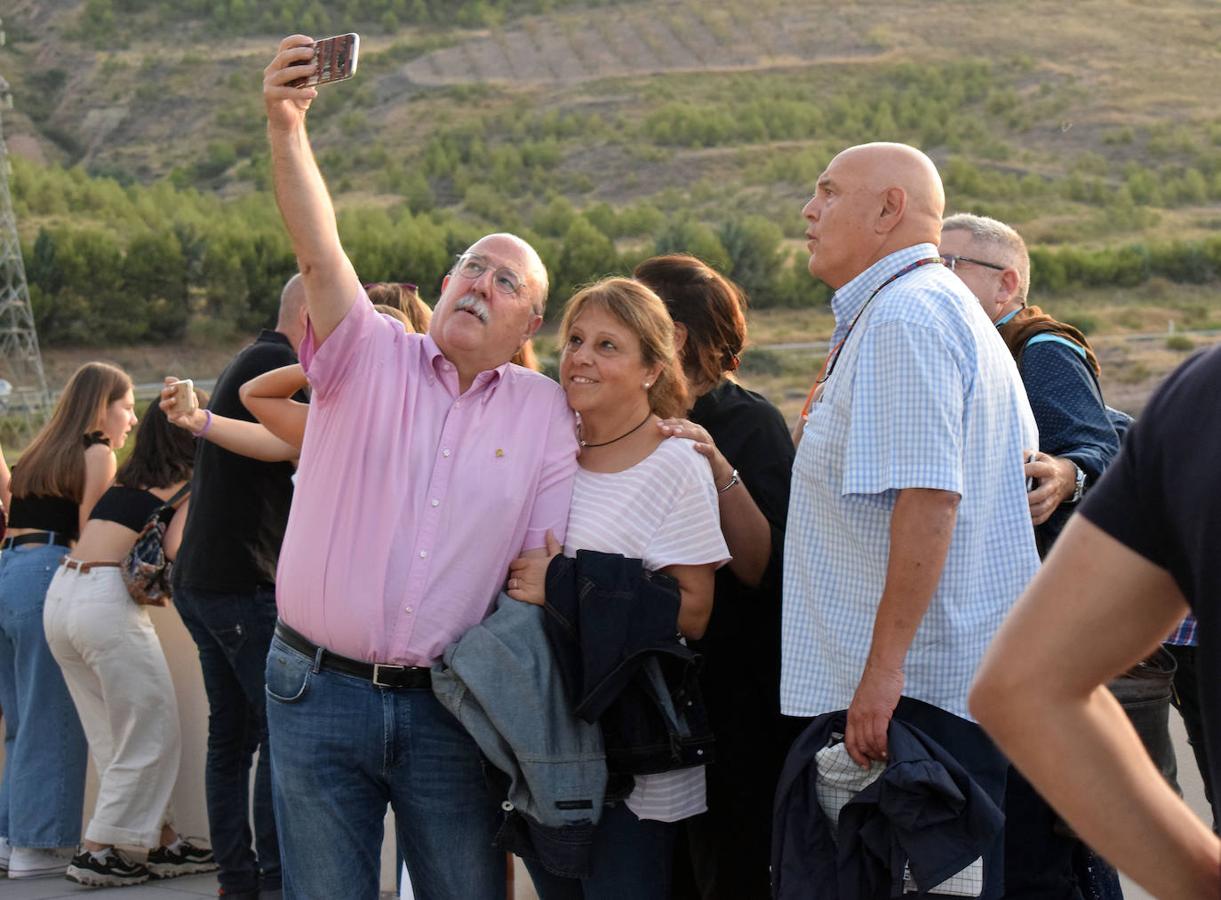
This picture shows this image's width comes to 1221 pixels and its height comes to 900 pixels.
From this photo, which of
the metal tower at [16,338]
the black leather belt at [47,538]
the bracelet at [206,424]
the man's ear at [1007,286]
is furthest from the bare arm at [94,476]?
the metal tower at [16,338]

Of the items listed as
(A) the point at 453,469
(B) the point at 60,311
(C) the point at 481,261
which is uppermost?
(C) the point at 481,261

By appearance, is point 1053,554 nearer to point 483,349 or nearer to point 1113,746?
point 1113,746

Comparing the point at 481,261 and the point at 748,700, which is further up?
the point at 481,261

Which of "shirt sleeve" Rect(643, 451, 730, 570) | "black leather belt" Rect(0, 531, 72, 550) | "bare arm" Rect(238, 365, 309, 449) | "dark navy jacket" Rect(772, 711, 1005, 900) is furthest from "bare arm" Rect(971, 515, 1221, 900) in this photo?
"black leather belt" Rect(0, 531, 72, 550)

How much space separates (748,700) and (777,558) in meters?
0.33

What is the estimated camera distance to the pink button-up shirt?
2.90 meters

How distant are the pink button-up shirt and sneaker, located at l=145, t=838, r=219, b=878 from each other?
2.87 meters

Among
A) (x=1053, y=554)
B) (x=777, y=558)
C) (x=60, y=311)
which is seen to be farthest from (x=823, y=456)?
(x=60, y=311)

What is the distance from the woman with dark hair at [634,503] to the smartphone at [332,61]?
75 cm

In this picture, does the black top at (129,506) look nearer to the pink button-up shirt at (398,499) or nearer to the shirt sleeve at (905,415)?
the pink button-up shirt at (398,499)

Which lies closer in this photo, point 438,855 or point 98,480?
point 438,855

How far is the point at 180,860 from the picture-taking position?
A: 216 inches

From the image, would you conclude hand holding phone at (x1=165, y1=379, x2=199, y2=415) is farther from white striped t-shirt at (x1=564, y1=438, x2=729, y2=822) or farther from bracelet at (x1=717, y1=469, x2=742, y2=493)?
A: bracelet at (x1=717, y1=469, x2=742, y2=493)

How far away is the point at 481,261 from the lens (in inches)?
123
